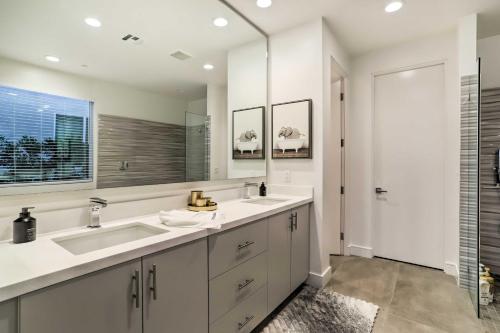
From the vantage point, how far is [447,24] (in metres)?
2.59

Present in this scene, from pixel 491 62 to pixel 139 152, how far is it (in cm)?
366

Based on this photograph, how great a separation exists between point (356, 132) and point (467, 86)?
1.18 m

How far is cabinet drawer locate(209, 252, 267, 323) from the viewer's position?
141 centimetres

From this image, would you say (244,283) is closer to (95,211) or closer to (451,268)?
(95,211)

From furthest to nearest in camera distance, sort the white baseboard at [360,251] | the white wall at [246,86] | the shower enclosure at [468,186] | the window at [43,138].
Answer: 1. the white baseboard at [360,251]
2. the white wall at [246,86]
3. the shower enclosure at [468,186]
4. the window at [43,138]

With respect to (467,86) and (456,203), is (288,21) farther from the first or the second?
(456,203)

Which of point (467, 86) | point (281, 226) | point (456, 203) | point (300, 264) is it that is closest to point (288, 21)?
point (467, 86)

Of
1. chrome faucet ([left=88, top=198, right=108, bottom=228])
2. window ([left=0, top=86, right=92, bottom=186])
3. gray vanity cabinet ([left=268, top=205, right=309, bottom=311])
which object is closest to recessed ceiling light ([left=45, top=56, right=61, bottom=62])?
window ([left=0, top=86, right=92, bottom=186])

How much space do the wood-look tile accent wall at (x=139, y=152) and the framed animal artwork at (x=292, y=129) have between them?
115cm

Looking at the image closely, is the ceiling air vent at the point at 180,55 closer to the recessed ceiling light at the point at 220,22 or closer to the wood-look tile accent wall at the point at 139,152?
the recessed ceiling light at the point at 220,22

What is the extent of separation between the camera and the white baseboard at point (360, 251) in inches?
127

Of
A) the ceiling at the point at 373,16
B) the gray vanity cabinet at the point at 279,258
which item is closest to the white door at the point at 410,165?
the ceiling at the point at 373,16

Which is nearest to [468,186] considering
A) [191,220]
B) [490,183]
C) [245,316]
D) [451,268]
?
[490,183]

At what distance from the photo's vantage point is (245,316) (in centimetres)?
164
